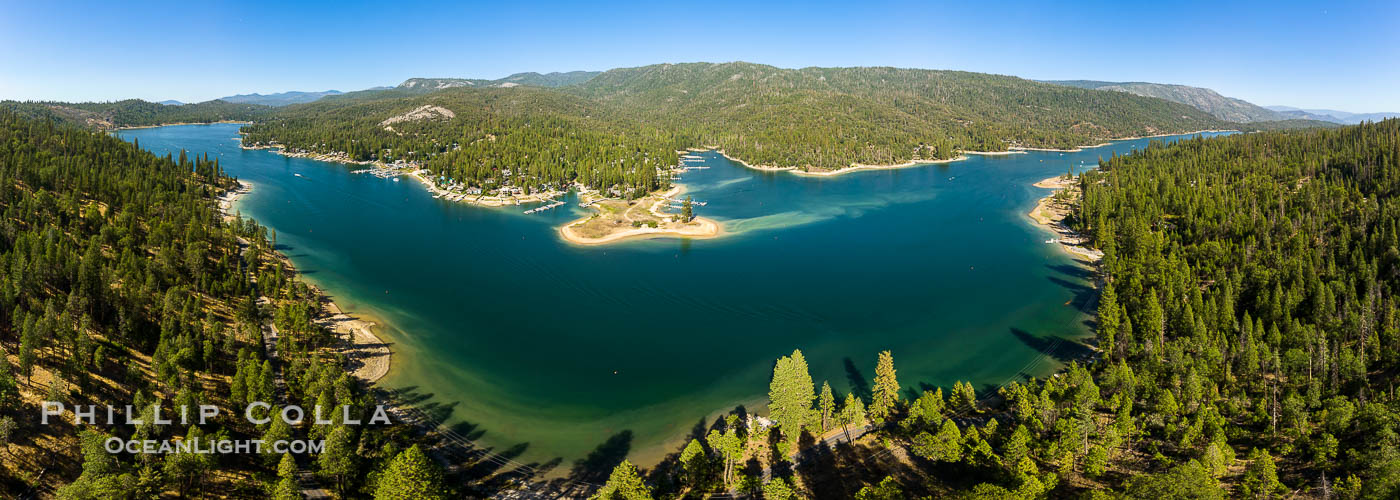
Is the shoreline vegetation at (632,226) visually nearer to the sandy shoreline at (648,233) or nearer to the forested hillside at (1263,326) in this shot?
the sandy shoreline at (648,233)

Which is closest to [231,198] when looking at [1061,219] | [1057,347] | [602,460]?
[602,460]

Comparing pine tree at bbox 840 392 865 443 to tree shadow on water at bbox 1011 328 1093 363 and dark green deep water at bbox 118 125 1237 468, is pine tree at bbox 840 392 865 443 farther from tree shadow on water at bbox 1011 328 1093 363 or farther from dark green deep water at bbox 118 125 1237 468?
tree shadow on water at bbox 1011 328 1093 363

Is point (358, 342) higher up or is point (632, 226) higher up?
point (632, 226)

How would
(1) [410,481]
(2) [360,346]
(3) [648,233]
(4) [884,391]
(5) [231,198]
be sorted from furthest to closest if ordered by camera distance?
1. (5) [231,198]
2. (3) [648,233]
3. (2) [360,346]
4. (4) [884,391]
5. (1) [410,481]

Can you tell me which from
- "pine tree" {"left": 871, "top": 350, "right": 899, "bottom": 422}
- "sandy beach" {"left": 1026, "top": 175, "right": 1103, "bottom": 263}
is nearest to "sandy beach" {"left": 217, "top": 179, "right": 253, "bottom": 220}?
"pine tree" {"left": 871, "top": 350, "right": 899, "bottom": 422}

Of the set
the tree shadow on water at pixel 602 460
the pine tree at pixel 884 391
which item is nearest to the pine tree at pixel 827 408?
the pine tree at pixel 884 391

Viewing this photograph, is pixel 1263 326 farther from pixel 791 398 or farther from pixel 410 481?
pixel 410 481
